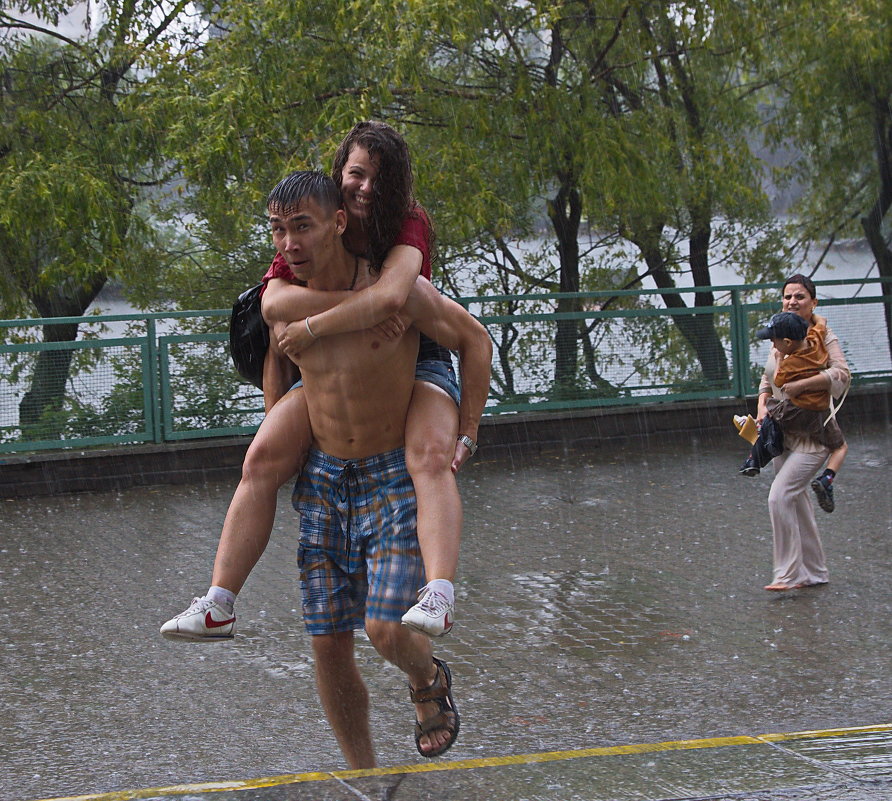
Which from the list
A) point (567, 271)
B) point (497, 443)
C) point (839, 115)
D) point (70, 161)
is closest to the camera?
point (70, 161)

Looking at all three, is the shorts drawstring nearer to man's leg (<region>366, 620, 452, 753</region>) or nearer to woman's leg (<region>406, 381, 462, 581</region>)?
woman's leg (<region>406, 381, 462, 581</region>)

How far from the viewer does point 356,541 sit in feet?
12.8

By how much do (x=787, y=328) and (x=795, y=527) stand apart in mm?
1156

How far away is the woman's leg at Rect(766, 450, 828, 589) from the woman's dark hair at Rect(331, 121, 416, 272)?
171 inches

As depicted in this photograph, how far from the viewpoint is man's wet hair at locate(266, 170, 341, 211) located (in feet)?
12.0

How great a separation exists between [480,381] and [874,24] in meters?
13.3

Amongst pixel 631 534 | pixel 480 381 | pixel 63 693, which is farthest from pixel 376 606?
pixel 631 534

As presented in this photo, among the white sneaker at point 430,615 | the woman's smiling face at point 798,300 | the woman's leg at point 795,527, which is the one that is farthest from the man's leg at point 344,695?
the woman's smiling face at point 798,300

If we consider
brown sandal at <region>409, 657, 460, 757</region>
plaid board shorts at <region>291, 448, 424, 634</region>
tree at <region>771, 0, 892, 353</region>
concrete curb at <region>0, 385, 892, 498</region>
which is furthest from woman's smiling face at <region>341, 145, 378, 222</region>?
tree at <region>771, 0, 892, 353</region>

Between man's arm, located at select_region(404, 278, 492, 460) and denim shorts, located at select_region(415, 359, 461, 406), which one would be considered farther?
denim shorts, located at select_region(415, 359, 461, 406)

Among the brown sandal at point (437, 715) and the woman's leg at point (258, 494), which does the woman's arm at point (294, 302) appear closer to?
the woman's leg at point (258, 494)

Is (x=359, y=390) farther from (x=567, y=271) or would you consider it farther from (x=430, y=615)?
(x=567, y=271)

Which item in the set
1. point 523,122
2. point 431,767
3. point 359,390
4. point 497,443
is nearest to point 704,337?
point 497,443

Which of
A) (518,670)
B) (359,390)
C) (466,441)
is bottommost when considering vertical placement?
(518,670)
